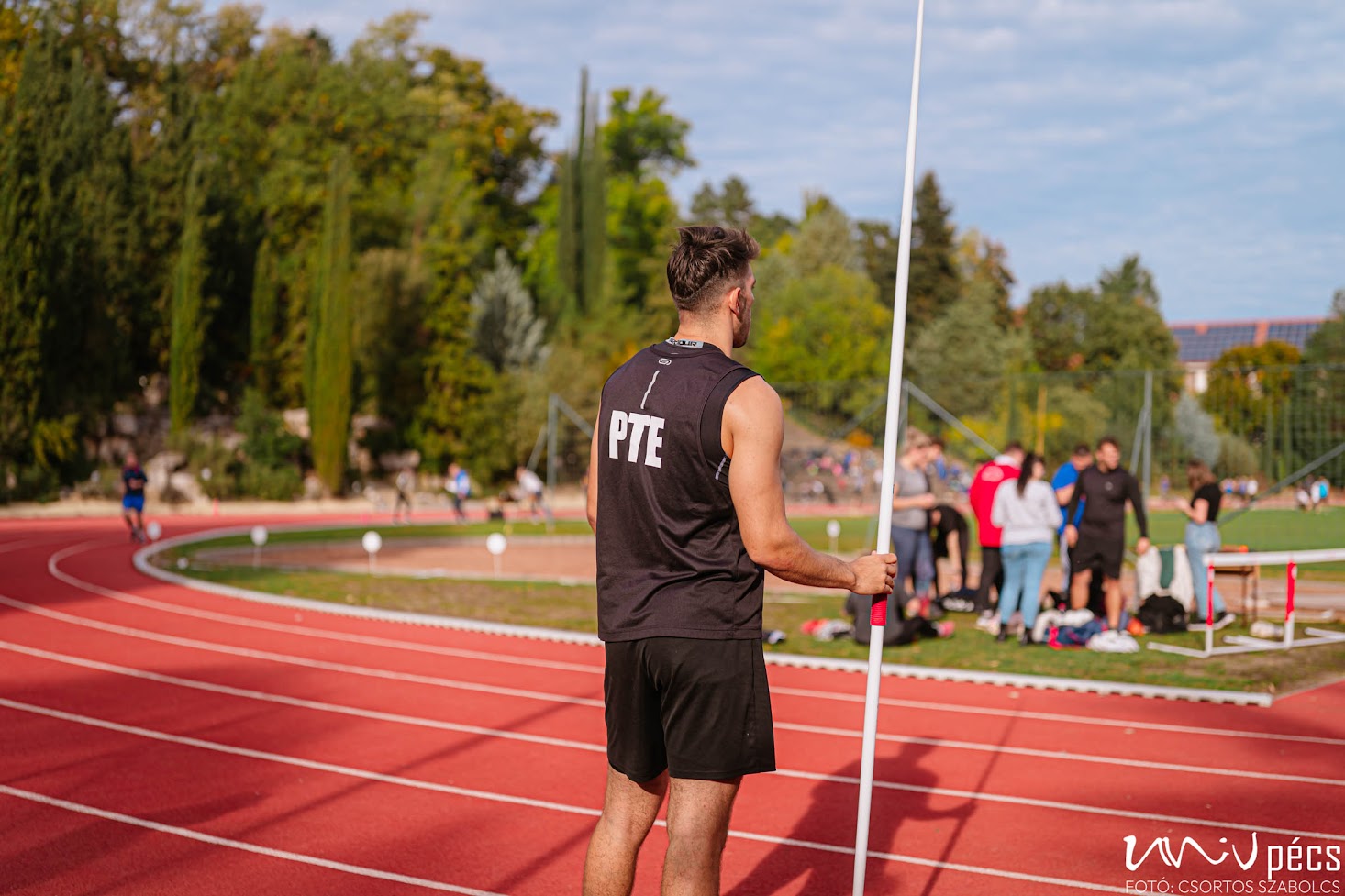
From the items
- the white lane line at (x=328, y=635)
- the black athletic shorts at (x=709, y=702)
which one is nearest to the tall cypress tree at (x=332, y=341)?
the white lane line at (x=328, y=635)

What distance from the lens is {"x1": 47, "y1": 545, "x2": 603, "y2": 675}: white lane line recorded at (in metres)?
10.4

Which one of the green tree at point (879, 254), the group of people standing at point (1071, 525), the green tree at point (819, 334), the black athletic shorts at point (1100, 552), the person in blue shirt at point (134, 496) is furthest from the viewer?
the green tree at point (879, 254)

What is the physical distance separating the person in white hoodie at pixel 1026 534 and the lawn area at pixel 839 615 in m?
0.44

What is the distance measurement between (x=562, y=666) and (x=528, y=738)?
8.77 feet

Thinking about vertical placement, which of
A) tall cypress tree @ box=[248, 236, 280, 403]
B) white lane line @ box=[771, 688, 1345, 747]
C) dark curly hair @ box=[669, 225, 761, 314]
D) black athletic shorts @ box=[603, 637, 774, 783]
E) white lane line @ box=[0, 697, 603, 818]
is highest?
tall cypress tree @ box=[248, 236, 280, 403]

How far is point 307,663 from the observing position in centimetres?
1032

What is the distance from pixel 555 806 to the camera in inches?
239

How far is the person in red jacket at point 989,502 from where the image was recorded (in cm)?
1227

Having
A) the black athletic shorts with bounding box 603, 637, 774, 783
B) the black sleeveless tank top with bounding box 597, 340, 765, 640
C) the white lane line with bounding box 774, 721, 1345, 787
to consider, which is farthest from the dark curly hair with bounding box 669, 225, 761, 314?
the white lane line with bounding box 774, 721, 1345, 787

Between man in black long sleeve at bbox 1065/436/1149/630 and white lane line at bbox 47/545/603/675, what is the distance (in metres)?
5.11

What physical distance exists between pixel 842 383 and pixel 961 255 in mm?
64651

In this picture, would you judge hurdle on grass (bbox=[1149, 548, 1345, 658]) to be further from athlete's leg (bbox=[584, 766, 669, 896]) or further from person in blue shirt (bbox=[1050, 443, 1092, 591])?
athlete's leg (bbox=[584, 766, 669, 896])

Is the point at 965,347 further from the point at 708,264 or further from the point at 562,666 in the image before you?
the point at 708,264

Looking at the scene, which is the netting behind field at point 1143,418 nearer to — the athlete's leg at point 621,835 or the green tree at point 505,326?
the athlete's leg at point 621,835
